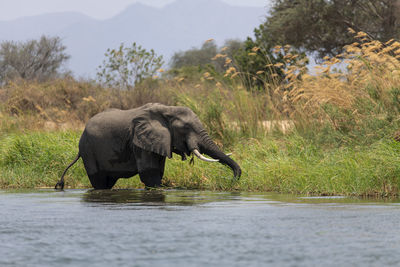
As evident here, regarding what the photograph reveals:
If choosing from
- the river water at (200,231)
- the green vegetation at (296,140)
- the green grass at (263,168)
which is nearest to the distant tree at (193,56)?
the green vegetation at (296,140)

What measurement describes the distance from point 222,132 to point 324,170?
3572mm

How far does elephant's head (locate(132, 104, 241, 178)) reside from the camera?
959cm

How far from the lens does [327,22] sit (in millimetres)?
30078

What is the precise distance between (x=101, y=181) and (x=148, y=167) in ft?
3.59

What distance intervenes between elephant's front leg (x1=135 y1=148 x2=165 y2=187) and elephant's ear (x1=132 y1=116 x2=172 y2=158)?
Answer: 0.56 ft

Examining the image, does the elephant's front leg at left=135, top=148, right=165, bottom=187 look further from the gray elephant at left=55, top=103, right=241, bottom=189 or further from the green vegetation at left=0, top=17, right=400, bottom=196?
the green vegetation at left=0, top=17, right=400, bottom=196

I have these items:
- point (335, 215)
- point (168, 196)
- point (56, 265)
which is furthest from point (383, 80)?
point (56, 265)

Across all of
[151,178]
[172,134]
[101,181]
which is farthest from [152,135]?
[101,181]

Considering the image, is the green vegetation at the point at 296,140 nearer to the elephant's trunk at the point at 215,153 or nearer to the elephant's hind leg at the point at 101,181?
the elephant's trunk at the point at 215,153

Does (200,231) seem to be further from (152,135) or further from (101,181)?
(101,181)

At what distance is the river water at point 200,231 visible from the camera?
4.67 meters

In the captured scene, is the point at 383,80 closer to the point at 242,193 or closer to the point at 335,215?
the point at 242,193

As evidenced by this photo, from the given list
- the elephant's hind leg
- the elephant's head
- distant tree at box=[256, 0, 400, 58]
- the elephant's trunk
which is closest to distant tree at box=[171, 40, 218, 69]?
distant tree at box=[256, 0, 400, 58]

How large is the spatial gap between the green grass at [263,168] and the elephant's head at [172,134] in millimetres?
550
